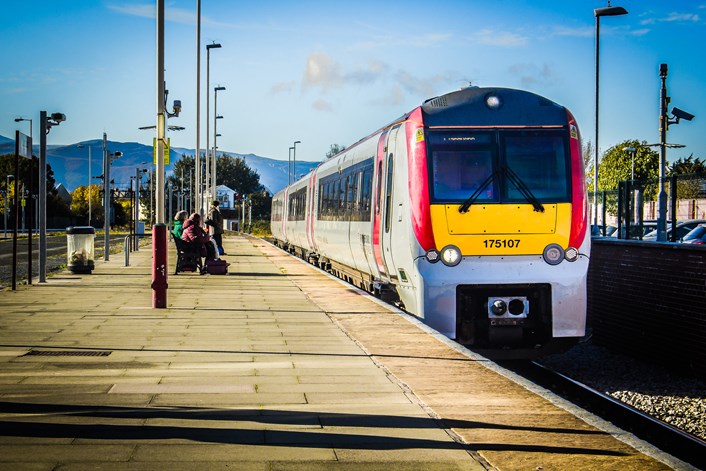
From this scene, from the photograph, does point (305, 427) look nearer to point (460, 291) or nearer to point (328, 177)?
point (460, 291)

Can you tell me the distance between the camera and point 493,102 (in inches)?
508

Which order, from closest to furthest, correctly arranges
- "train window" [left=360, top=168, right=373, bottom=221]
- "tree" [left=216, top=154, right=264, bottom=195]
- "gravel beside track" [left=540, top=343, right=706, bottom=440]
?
"gravel beside track" [left=540, top=343, right=706, bottom=440]
"train window" [left=360, top=168, right=373, bottom=221]
"tree" [left=216, top=154, right=264, bottom=195]

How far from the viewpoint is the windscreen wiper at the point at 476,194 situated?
12.3 meters

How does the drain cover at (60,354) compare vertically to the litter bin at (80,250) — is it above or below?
below

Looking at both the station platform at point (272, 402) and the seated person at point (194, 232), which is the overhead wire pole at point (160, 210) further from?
the seated person at point (194, 232)

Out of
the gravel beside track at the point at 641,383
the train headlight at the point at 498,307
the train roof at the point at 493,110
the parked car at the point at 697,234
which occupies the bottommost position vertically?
the gravel beside track at the point at 641,383

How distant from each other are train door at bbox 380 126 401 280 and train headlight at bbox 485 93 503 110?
1539 millimetres

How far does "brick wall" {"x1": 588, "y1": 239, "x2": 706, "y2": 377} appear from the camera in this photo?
1218 centimetres

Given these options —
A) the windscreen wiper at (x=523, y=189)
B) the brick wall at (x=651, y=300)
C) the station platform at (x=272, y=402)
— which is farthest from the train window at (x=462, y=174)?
the brick wall at (x=651, y=300)

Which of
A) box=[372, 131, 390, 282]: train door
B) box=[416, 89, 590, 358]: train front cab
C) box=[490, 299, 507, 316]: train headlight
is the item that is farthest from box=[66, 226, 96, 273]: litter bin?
box=[490, 299, 507, 316]: train headlight

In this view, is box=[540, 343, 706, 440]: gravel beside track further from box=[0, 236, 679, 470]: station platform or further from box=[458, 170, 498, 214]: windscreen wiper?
box=[458, 170, 498, 214]: windscreen wiper

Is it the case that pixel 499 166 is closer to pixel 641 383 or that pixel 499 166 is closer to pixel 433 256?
pixel 433 256

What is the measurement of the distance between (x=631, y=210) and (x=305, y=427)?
1461cm

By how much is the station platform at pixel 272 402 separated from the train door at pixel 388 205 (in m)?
1.07
